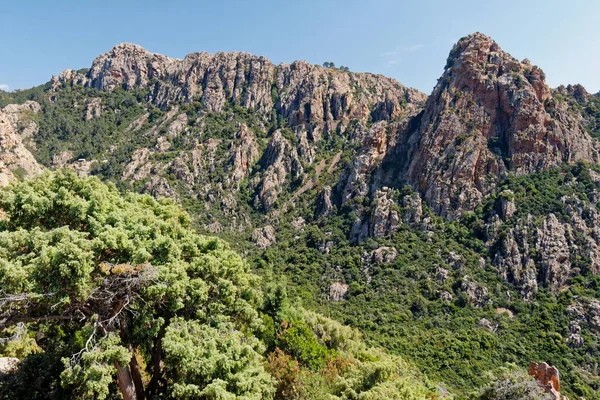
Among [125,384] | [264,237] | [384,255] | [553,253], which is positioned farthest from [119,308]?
[264,237]

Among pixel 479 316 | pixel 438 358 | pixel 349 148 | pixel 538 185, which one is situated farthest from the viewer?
pixel 349 148

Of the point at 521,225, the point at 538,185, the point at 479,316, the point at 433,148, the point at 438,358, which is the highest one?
the point at 433,148

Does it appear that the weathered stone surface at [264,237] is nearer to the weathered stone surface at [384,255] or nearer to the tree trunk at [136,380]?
the weathered stone surface at [384,255]

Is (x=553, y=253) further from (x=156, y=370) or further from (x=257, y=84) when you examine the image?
(x=257, y=84)

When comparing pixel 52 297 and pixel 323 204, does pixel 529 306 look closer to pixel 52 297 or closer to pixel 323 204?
pixel 323 204

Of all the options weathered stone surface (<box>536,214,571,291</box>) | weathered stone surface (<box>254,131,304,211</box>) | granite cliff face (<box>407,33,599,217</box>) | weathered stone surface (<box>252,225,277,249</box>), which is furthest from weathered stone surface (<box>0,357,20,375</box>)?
weathered stone surface (<box>254,131,304,211</box>)

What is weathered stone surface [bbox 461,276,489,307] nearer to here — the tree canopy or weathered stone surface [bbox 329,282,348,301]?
weathered stone surface [bbox 329,282,348,301]

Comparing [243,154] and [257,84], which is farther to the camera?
[257,84]

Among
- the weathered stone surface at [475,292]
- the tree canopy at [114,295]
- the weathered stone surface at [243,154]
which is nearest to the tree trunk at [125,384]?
the tree canopy at [114,295]

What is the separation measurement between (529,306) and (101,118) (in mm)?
162949

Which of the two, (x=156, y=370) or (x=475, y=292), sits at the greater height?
(x=475, y=292)

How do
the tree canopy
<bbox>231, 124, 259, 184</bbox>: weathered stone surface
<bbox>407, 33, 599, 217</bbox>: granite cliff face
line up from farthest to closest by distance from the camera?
<bbox>231, 124, 259, 184</bbox>: weathered stone surface
<bbox>407, 33, 599, 217</bbox>: granite cliff face
the tree canopy

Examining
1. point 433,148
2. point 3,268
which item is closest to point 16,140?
point 3,268

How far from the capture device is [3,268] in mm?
9922
